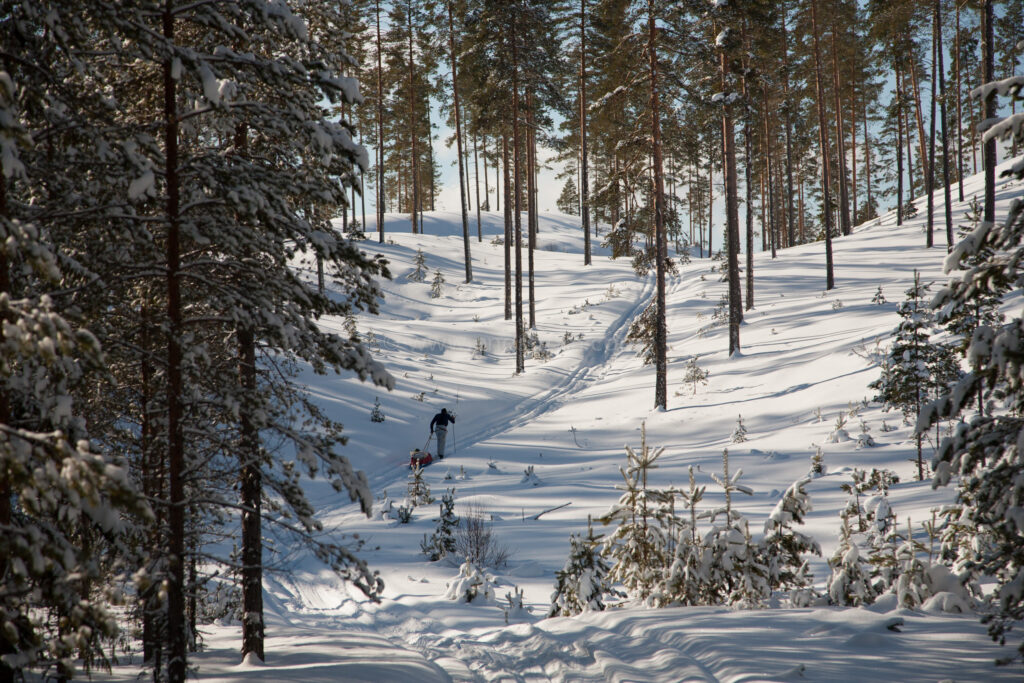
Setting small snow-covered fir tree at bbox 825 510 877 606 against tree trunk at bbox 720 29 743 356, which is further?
tree trunk at bbox 720 29 743 356

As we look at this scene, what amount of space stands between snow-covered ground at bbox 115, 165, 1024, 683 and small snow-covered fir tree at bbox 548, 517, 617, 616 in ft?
1.14

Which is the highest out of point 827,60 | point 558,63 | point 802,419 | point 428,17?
point 428,17

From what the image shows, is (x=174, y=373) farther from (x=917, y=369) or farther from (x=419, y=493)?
(x=917, y=369)

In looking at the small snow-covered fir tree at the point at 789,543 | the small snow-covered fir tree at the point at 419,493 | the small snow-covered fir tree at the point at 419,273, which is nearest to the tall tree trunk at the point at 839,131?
the small snow-covered fir tree at the point at 419,273

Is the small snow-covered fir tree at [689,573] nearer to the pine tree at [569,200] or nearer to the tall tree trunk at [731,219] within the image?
the tall tree trunk at [731,219]

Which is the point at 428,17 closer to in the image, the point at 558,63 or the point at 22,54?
the point at 558,63

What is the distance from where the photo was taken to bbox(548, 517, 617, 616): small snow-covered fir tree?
775 centimetres

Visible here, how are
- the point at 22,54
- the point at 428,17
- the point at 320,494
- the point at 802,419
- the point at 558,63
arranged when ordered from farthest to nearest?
the point at 428,17, the point at 558,63, the point at 802,419, the point at 320,494, the point at 22,54

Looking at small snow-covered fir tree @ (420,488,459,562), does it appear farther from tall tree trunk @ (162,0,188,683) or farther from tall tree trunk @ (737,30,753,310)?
tall tree trunk @ (737,30,753,310)

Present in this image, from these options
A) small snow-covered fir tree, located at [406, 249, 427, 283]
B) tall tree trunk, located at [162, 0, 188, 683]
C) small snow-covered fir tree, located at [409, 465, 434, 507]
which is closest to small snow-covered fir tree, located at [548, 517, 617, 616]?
tall tree trunk, located at [162, 0, 188, 683]

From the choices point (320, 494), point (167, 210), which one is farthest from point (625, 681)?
point (320, 494)

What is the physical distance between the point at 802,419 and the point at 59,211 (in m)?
14.8

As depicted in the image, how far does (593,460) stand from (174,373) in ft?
36.8

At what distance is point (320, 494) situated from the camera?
43.0 feet
